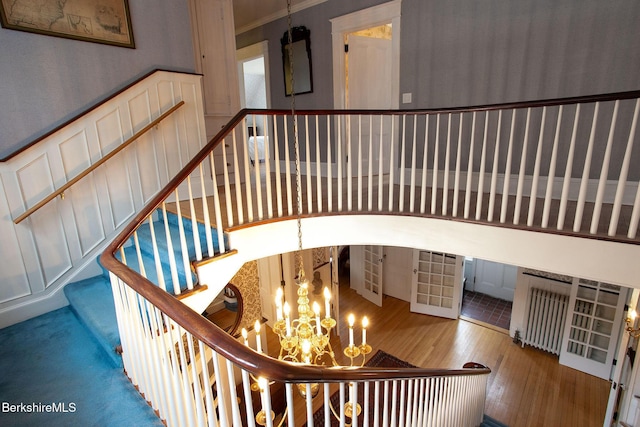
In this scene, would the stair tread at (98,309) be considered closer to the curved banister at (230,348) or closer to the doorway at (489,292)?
the curved banister at (230,348)

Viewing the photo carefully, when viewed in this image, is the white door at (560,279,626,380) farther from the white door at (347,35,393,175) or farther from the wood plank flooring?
the white door at (347,35,393,175)

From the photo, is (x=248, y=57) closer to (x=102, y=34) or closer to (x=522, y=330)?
(x=102, y=34)

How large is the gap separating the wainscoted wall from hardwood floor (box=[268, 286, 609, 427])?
129 inches

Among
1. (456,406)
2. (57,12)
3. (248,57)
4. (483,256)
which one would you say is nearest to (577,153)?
(483,256)

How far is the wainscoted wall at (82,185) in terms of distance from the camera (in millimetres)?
2381

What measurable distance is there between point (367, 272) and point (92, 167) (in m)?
5.43

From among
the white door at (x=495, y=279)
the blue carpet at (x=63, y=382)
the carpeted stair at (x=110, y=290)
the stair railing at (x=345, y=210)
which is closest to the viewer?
the stair railing at (x=345, y=210)

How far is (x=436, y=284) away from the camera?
6152mm

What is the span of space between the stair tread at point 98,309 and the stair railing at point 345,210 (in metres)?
0.26

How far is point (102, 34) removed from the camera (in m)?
2.75

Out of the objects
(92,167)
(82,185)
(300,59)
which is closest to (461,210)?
(92,167)

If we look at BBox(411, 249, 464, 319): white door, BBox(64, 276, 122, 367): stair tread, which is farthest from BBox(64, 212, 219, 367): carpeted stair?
BBox(411, 249, 464, 319): white door

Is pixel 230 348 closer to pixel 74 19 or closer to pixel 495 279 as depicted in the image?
pixel 74 19

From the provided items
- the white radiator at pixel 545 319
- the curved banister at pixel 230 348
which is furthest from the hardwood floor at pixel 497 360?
the curved banister at pixel 230 348
